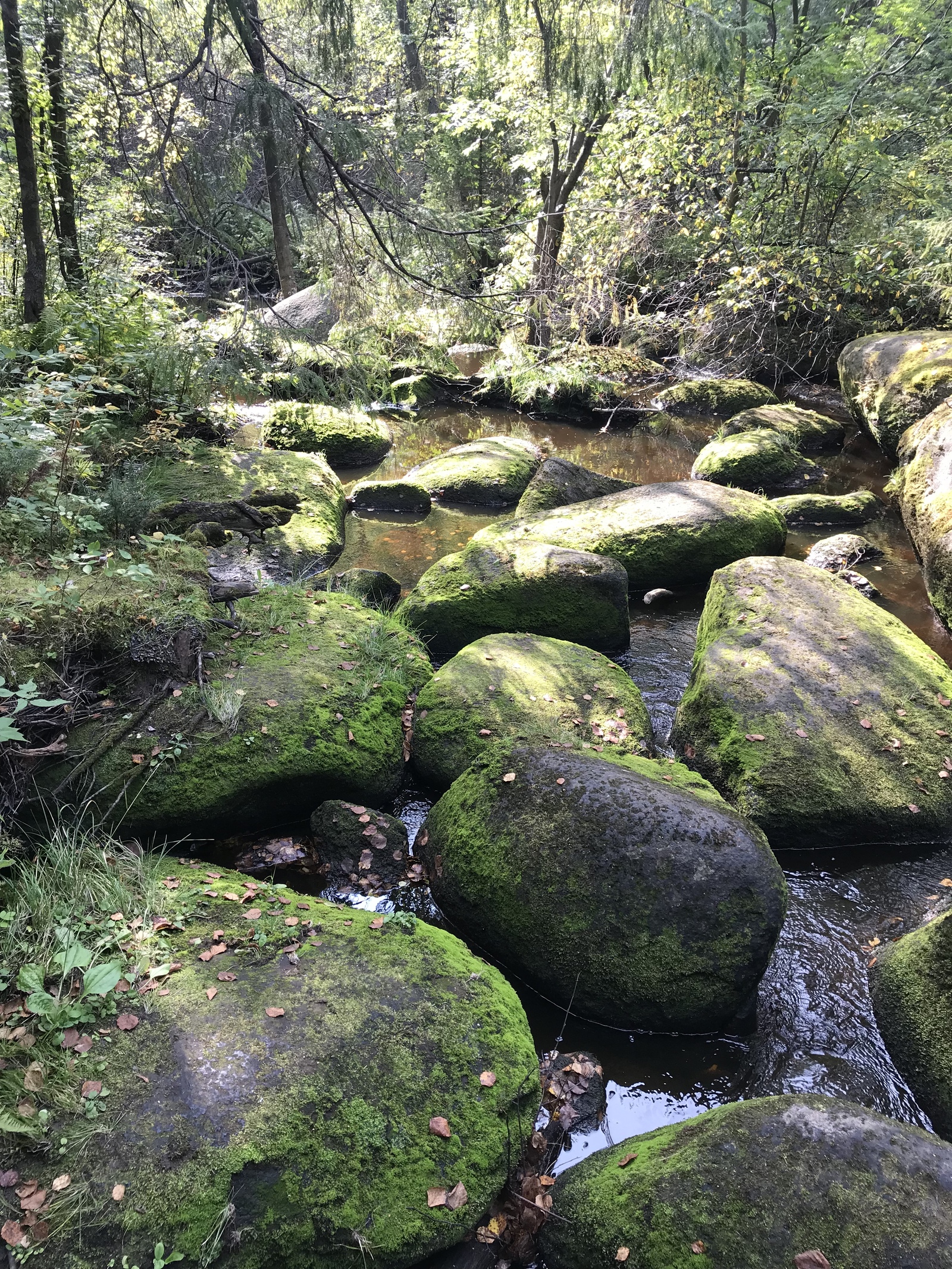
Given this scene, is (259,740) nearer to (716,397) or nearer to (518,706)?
(518,706)

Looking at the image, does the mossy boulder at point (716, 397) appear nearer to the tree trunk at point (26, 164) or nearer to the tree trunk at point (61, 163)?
the tree trunk at point (61, 163)

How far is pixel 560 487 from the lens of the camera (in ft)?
29.4

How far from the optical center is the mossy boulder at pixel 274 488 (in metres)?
7.54

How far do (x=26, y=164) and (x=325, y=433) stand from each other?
190 inches

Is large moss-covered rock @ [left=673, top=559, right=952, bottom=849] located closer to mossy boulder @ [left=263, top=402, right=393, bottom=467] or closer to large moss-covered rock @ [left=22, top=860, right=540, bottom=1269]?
large moss-covered rock @ [left=22, top=860, right=540, bottom=1269]

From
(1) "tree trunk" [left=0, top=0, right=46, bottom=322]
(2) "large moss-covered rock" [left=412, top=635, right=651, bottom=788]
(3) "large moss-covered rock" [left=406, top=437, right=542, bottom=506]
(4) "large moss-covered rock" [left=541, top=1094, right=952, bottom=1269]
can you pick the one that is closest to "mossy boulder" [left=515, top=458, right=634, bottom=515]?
(3) "large moss-covered rock" [left=406, top=437, right=542, bottom=506]

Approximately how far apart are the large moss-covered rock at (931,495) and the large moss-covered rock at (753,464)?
1449 mm

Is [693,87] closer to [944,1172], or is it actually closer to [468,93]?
[468,93]

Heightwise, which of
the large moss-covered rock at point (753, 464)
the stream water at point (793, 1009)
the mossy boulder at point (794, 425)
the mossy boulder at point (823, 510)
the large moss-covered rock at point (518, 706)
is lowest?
the stream water at point (793, 1009)

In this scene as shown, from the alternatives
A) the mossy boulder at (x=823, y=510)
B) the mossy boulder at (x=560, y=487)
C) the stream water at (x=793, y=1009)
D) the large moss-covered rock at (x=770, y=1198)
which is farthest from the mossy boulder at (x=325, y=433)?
the large moss-covered rock at (x=770, y=1198)

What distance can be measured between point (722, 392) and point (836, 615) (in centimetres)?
905

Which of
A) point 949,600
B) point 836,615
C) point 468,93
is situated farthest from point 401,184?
point 468,93

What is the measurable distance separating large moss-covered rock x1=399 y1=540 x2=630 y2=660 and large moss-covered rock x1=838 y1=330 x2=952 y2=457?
574cm

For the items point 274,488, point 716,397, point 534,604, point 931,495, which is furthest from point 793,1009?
point 716,397
